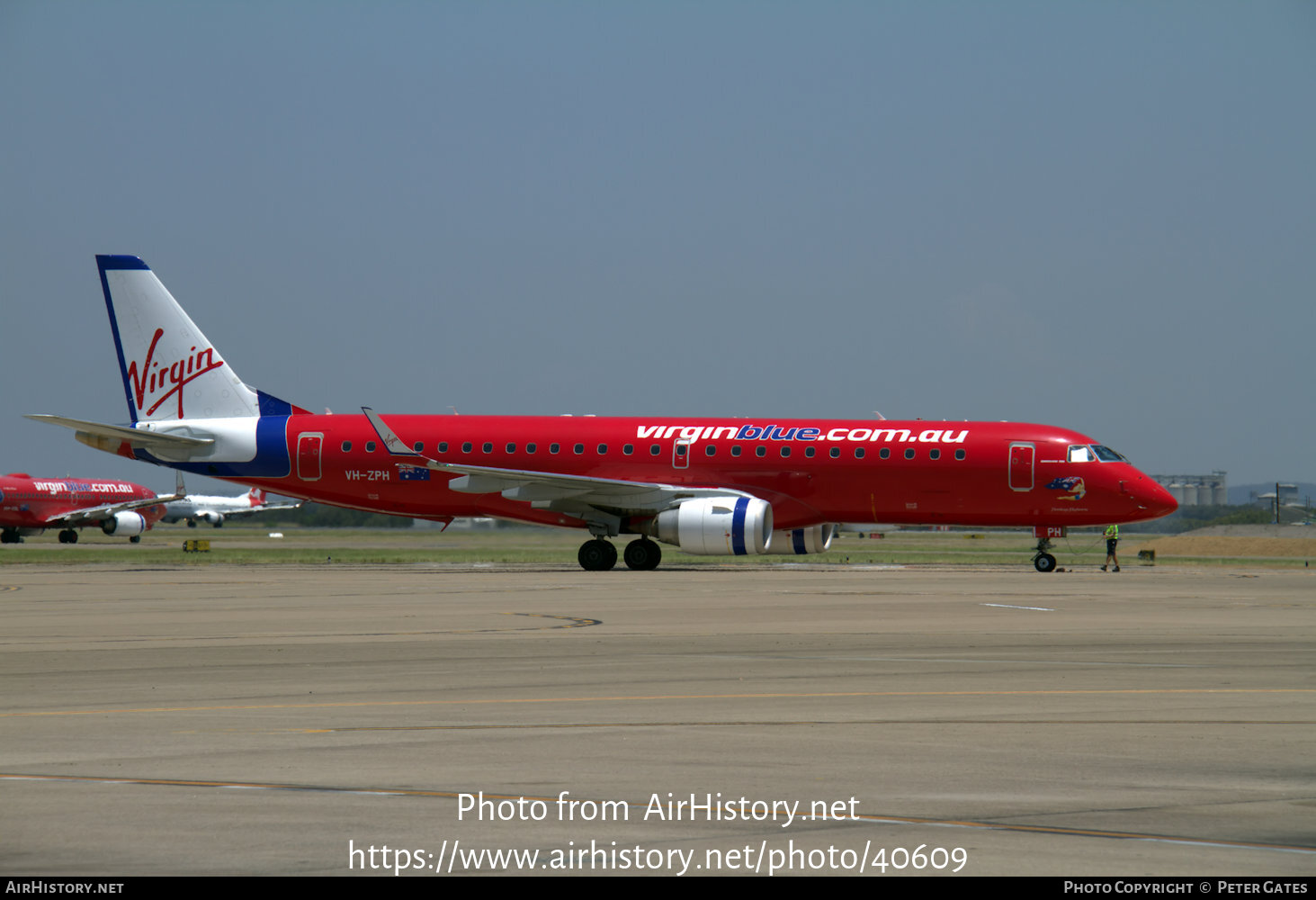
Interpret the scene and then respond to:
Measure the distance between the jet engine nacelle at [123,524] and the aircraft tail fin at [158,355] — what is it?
125ft

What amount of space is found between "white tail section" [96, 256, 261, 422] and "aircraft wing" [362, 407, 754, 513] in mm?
6999

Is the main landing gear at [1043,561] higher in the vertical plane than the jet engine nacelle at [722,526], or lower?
lower

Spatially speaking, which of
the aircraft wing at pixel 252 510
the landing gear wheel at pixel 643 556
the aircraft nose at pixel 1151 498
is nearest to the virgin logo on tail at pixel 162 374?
the landing gear wheel at pixel 643 556

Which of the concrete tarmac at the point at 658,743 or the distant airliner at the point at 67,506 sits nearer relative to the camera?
the concrete tarmac at the point at 658,743

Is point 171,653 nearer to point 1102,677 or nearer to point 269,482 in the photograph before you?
point 1102,677

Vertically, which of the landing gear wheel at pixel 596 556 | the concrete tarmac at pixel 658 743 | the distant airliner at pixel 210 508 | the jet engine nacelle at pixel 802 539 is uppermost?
the concrete tarmac at pixel 658 743

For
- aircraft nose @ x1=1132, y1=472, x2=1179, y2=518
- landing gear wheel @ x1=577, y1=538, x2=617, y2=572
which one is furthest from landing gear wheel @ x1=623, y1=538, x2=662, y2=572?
aircraft nose @ x1=1132, y1=472, x2=1179, y2=518

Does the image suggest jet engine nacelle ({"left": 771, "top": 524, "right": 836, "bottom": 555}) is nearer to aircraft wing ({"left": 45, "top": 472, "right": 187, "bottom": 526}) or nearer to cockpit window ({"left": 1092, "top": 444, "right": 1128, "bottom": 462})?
cockpit window ({"left": 1092, "top": 444, "right": 1128, "bottom": 462})

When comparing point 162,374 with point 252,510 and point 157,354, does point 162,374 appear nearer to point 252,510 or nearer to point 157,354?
point 157,354

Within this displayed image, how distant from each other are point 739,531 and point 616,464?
16.0 ft

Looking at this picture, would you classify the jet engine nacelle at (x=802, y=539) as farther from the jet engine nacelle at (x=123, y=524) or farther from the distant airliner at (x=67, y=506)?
the jet engine nacelle at (x=123, y=524)

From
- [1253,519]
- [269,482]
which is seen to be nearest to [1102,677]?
[269,482]

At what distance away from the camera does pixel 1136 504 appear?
35188mm

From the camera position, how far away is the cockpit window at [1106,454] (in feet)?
117
